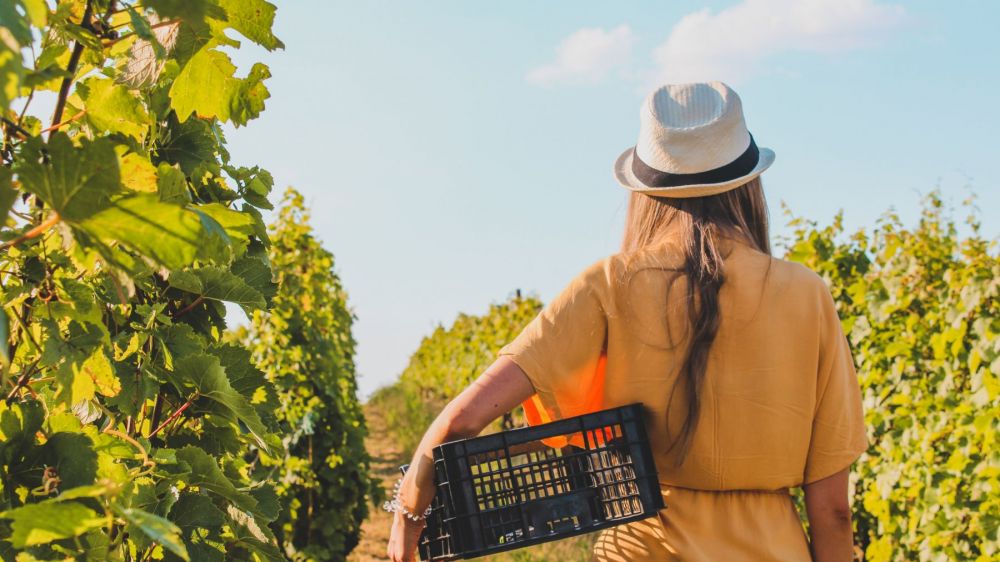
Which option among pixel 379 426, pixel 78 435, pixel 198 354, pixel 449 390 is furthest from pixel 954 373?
pixel 379 426

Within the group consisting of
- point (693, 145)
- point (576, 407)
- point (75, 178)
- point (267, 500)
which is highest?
point (693, 145)

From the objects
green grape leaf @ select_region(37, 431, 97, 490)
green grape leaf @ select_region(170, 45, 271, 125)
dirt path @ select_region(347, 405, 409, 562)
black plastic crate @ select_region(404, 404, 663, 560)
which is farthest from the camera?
dirt path @ select_region(347, 405, 409, 562)

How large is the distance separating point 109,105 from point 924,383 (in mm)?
4630

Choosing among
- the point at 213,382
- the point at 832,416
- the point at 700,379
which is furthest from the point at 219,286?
the point at 832,416

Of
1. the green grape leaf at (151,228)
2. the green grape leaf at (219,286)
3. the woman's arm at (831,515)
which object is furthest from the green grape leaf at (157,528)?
the woman's arm at (831,515)

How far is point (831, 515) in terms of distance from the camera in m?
2.28

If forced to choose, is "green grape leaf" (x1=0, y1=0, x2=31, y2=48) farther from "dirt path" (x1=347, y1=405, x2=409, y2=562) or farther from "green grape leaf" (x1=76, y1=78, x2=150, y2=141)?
"dirt path" (x1=347, y1=405, x2=409, y2=562)

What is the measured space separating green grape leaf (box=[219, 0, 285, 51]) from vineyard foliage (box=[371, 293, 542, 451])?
1019 cm

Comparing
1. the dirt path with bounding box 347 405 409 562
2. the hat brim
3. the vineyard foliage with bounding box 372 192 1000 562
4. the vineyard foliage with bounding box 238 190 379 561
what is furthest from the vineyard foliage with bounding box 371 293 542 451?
the hat brim

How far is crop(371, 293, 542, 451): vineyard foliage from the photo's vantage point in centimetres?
1269

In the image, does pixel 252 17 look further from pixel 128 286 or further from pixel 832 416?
pixel 832 416

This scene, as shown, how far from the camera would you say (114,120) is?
167cm

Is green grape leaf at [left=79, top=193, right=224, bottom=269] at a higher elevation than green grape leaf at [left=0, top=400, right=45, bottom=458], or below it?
higher

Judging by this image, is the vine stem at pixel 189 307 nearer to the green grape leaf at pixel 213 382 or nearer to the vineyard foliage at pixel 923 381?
the green grape leaf at pixel 213 382
